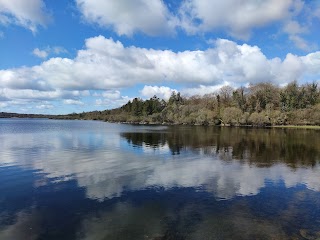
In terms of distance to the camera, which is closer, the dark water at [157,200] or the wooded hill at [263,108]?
the dark water at [157,200]

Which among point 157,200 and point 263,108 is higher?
point 263,108

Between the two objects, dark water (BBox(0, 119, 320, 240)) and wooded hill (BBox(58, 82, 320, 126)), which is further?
wooded hill (BBox(58, 82, 320, 126))

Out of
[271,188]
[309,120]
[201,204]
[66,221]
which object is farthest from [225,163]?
[309,120]

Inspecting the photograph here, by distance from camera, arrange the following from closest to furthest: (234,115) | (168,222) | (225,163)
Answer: (168,222) → (225,163) → (234,115)

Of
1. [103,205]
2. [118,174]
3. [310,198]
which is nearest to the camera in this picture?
[103,205]

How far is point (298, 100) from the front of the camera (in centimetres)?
15112

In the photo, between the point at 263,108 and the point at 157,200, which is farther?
the point at 263,108

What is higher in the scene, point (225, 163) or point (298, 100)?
point (298, 100)

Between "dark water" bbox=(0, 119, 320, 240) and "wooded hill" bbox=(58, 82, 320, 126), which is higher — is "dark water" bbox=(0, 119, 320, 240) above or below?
below

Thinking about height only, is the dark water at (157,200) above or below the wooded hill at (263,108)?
below

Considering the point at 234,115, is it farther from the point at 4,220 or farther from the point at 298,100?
the point at 4,220

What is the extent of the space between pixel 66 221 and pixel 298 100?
157 m

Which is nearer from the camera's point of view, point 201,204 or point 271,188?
point 201,204

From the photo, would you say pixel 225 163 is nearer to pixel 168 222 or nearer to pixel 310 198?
pixel 310 198
